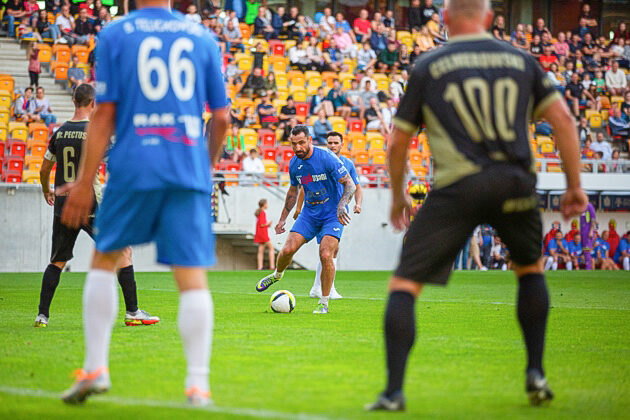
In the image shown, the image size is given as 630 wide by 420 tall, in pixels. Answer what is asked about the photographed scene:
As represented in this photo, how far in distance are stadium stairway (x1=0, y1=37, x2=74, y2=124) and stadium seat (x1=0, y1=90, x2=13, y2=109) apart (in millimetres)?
807

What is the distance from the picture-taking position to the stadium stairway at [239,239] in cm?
2617

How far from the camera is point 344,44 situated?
1261 inches

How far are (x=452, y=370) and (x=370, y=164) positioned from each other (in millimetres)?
20844

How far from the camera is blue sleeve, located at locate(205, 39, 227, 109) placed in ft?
17.1

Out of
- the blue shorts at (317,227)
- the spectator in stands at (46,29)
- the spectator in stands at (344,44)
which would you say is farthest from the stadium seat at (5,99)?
the blue shorts at (317,227)

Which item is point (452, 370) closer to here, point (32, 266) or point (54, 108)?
point (32, 266)

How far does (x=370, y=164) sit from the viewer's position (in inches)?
1073

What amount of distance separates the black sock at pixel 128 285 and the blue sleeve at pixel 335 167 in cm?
342

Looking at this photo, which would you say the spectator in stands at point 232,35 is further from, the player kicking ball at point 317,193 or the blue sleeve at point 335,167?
the blue sleeve at point 335,167

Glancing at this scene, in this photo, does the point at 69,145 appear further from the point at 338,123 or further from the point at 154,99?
the point at 338,123

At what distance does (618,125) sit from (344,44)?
944cm

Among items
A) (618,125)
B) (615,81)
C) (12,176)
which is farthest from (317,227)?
(615,81)

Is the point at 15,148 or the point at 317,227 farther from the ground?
the point at 317,227

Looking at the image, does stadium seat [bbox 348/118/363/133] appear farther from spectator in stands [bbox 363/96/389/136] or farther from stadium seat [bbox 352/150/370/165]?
stadium seat [bbox 352/150/370/165]
